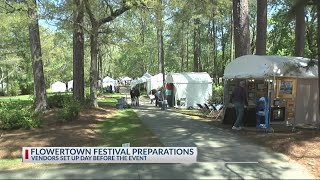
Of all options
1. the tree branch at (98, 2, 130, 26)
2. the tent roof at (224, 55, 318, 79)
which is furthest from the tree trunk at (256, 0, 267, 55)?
the tree branch at (98, 2, 130, 26)

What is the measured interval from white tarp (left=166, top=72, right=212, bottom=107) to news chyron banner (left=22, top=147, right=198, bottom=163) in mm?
22420

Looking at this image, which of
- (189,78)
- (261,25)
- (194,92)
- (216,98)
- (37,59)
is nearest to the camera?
(261,25)

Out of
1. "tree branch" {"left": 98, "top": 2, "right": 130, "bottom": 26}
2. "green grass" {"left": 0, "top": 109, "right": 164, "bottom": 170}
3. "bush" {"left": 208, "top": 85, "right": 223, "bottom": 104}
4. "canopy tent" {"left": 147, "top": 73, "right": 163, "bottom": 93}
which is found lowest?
"green grass" {"left": 0, "top": 109, "right": 164, "bottom": 170}

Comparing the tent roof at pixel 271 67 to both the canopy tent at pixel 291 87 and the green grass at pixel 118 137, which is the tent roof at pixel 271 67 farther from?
the green grass at pixel 118 137

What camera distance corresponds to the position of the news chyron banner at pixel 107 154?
7.77m

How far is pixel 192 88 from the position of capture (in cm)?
3098

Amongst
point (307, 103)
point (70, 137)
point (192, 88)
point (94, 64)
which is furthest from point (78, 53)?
point (307, 103)

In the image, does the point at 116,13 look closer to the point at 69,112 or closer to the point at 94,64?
the point at 94,64

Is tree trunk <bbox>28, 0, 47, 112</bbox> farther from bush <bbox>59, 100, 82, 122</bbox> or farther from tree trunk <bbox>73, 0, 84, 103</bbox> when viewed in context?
tree trunk <bbox>73, 0, 84, 103</bbox>

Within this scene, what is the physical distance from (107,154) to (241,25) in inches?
454

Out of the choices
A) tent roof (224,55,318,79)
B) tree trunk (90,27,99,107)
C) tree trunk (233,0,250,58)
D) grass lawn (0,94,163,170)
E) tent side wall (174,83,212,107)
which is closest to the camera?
grass lawn (0,94,163,170)

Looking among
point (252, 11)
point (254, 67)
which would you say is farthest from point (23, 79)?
point (254, 67)

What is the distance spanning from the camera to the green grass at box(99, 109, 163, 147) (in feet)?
40.5

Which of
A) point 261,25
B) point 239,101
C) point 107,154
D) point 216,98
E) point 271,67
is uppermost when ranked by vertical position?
point 261,25
